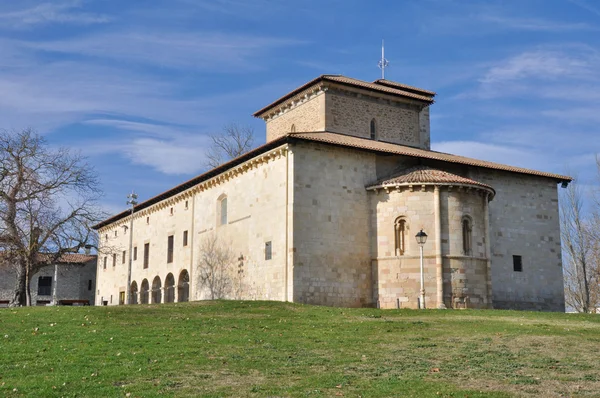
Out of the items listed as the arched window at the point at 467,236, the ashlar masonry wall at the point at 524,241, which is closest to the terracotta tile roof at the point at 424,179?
the arched window at the point at 467,236

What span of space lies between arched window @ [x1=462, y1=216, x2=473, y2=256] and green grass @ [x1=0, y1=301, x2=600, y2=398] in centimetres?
714

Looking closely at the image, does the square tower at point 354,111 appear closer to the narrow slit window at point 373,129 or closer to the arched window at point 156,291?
the narrow slit window at point 373,129

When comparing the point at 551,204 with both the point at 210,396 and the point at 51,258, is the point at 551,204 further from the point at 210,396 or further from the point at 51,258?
the point at 210,396

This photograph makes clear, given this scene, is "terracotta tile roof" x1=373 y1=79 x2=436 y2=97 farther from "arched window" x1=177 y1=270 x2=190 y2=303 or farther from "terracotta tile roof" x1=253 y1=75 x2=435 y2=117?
"arched window" x1=177 y1=270 x2=190 y2=303

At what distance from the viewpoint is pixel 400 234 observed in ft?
102

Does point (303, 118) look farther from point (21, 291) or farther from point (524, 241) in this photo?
point (21, 291)

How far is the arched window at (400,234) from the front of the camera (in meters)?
31.0

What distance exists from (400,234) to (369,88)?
10.3 metres

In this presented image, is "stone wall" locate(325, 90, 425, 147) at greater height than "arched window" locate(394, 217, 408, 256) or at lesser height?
greater

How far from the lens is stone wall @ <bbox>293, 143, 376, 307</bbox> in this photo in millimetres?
30391

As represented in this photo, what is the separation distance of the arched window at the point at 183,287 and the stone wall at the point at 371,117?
13.5m

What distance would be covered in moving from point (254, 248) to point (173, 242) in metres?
Result: 12.5

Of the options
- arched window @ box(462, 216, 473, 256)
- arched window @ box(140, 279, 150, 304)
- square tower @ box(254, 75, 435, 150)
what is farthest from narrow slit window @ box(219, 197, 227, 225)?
arched window @ box(462, 216, 473, 256)

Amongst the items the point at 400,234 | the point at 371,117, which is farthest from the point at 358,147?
the point at 371,117
